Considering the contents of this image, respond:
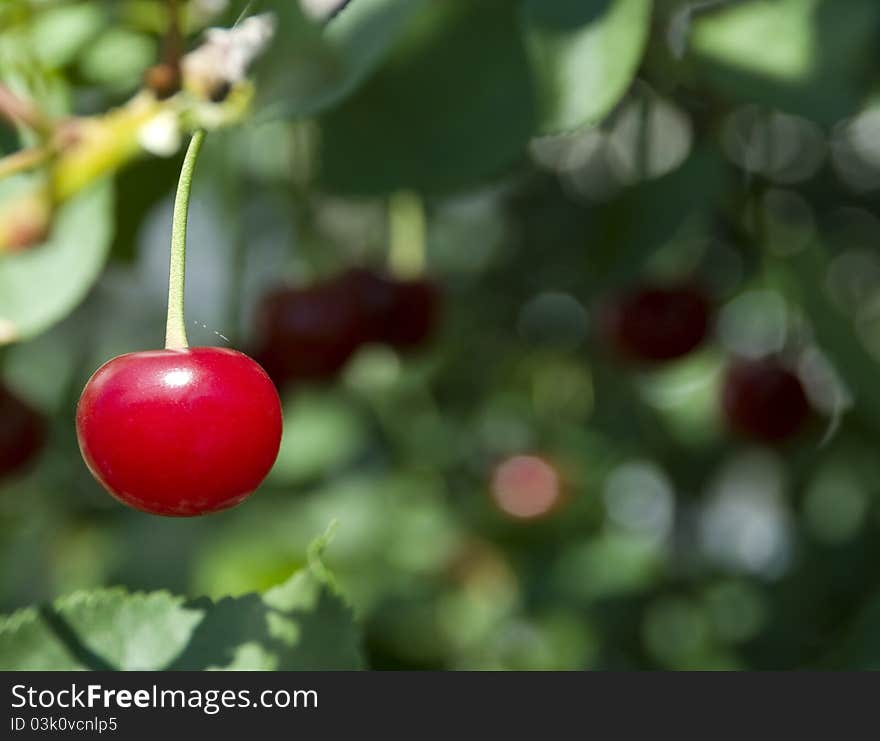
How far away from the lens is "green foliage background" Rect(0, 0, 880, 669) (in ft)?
3.08

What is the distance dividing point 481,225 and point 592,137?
30.0 inches

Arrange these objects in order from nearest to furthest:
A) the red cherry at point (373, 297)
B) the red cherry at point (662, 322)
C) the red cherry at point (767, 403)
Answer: the red cherry at point (373, 297) → the red cherry at point (662, 322) → the red cherry at point (767, 403)

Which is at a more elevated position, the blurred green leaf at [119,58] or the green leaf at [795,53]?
the blurred green leaf at [119,58]

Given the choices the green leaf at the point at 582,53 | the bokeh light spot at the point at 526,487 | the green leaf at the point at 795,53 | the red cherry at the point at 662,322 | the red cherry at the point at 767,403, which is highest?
the green leaf at the point at 582,53

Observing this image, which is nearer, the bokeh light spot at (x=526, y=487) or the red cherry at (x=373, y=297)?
the red cherry at (x=373, y=297)

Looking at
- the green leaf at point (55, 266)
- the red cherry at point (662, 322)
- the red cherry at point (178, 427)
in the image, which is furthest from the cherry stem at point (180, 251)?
the red cherry at point (662, 322)

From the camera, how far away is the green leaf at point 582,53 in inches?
36.1

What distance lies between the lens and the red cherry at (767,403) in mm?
1746

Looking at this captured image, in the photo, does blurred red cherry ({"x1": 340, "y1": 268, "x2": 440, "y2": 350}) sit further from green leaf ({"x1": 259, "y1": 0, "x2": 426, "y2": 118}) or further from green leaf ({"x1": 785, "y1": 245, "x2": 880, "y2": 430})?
green leaf ({"x1": 259, "y1": 0, "x2": 426, "y2": 118})

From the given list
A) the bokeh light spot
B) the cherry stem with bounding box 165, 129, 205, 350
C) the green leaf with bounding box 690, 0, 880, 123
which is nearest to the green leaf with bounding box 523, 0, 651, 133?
the green leaf with bounding box 690, 0, 880, 123

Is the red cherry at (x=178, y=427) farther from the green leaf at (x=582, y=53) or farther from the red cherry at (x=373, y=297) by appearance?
the red cherry at (x=373, y=297)

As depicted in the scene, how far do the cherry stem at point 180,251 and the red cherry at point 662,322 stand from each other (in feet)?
3.29

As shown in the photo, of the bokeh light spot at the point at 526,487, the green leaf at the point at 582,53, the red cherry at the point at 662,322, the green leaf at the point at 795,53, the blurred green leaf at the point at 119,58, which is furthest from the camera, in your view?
the bokeh light spot at the point at 526,487

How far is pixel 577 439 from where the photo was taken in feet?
8.88
